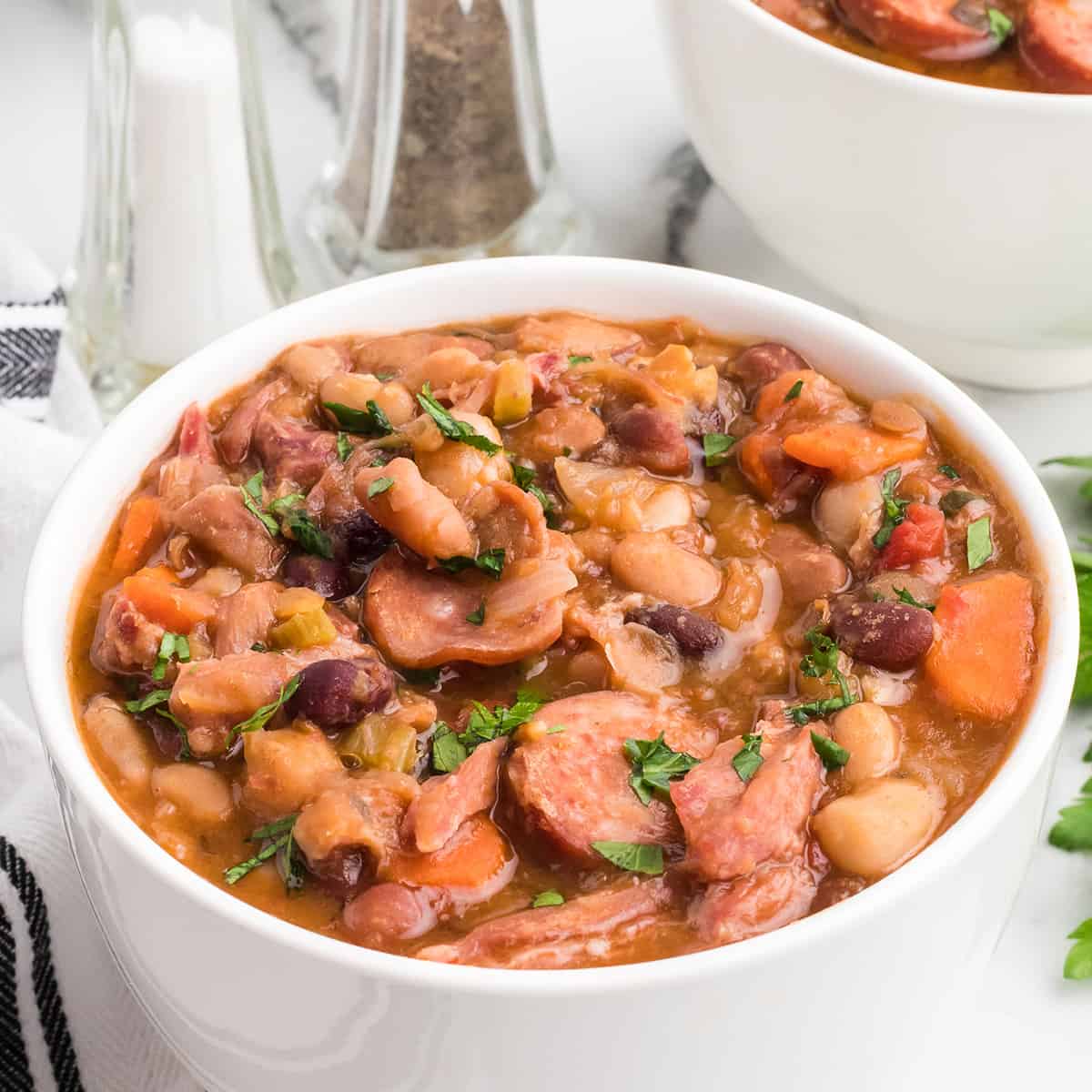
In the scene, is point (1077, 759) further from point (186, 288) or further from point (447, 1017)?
point (186, 288)

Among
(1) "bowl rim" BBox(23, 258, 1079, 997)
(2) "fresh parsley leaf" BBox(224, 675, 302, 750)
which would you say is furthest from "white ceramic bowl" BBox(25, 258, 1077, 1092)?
(2) "fresh parsley leaf" BBox(224, 675, 302, 750)

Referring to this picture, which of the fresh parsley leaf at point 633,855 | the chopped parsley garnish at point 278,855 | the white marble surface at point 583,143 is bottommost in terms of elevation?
the white marble surface at point 583,143

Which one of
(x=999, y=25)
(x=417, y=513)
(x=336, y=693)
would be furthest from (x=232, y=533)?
(x=999, y=25)

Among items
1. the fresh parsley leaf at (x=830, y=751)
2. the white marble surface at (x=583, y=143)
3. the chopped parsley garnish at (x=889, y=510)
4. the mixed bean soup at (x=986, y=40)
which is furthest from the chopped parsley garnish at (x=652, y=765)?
the mixed bean soup at (x=986, y=40)

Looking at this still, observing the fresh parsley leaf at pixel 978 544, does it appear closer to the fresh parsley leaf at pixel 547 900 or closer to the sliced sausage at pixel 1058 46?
the fresh parsley leaf at pixel 547 900

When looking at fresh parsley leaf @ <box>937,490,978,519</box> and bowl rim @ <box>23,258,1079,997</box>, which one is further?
fresh parsley leaf @ <box>937,490,978,519</box>

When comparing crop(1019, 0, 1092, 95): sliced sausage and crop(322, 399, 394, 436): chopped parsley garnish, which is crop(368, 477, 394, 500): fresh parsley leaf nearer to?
crop(322, 399, 394, 436): chopped parsley garnish
